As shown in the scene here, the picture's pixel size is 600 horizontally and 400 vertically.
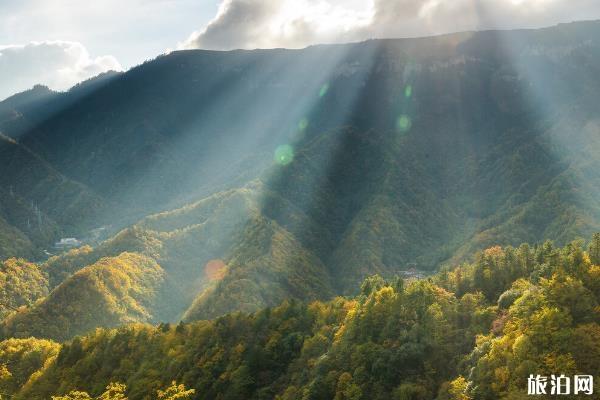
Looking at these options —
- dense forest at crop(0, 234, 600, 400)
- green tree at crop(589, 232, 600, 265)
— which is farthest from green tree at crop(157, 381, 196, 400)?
green tree at crop(589, 232, 600, 265)

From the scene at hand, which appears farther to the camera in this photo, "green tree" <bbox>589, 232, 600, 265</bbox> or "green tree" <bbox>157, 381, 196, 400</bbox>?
"green tree" <bbox>589, 232, 600, 265</bbox>

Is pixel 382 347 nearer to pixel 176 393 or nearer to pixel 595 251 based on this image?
pixel 595 251

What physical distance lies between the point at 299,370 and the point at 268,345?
18374 mm

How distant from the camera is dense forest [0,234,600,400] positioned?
3329 inches

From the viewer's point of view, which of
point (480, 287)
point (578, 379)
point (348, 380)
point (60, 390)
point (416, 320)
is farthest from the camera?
point (60, 390)

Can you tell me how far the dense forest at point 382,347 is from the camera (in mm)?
84562

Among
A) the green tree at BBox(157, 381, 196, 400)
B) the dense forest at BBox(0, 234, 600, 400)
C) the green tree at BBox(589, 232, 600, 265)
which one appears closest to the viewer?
the green tree at BBox(157, 381, 196, 400)

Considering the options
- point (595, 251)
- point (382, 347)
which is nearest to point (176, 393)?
point (382, 347)

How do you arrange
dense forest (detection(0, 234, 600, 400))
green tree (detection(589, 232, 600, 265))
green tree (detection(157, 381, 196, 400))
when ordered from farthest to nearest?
1. green tree (detection(589, 232, 600, 265))
2. dense forest (detection(0, 234, 600, 400))
3. green tree (detection(157, 381, 196, 400))

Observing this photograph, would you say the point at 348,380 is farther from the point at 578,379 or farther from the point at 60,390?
the point at 60,390

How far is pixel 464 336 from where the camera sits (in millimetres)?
110812

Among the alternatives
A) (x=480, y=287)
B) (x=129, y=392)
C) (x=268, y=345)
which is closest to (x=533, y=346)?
(x=480, y=287)

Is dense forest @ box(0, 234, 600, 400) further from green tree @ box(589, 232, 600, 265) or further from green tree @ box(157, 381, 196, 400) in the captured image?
green tree @ box(157, 381, 196, 400)

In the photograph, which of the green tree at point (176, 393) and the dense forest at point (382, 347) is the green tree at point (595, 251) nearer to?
the dense forest at point (382, 347)
